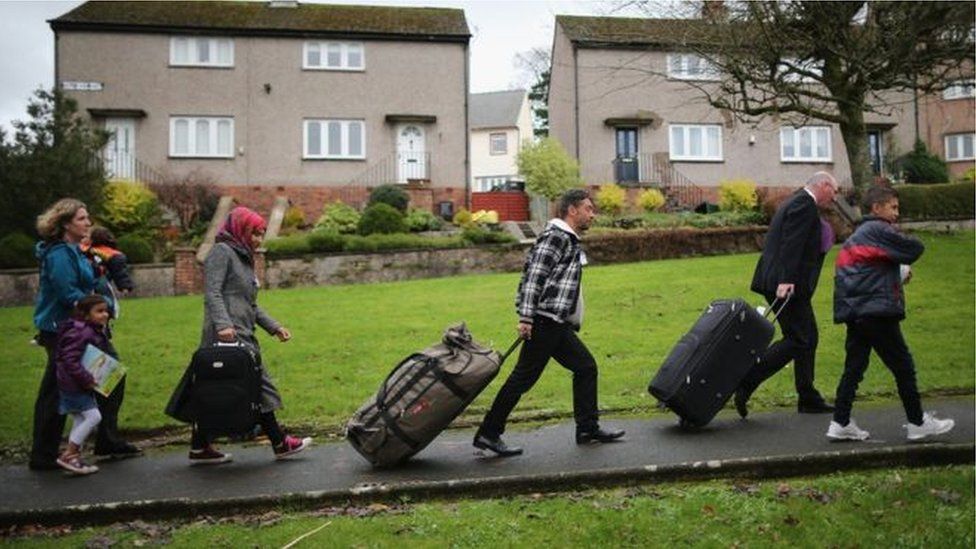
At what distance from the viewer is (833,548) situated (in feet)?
15.2

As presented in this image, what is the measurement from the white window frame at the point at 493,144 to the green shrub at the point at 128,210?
38.8 meters

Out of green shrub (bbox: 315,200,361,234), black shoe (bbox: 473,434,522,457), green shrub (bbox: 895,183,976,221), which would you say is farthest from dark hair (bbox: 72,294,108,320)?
green shrub (bbox: 895,183,976,221)

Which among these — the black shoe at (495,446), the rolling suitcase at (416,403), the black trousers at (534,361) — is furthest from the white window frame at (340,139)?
the rolling suitcase at (416,403)

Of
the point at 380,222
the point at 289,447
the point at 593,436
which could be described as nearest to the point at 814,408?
the point at 593,436

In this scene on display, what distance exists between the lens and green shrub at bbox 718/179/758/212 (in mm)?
27844

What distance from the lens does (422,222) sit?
83.8 feet

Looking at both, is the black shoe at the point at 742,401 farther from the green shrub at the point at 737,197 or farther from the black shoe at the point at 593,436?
the green shrub at the point at 737,197

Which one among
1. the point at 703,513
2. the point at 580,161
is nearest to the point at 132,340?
the point at 703,513

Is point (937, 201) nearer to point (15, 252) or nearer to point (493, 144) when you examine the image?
point (15, 252)

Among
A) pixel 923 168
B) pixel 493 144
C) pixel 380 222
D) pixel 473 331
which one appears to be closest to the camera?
pixel 473 331

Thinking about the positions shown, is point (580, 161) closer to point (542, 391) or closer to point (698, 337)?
point (542, 391)

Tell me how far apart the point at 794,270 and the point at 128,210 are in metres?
21.5

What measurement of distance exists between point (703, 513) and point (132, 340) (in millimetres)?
10233

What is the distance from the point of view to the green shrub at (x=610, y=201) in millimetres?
27875
